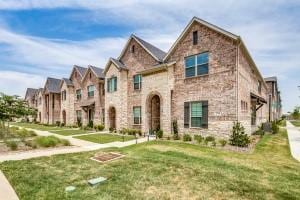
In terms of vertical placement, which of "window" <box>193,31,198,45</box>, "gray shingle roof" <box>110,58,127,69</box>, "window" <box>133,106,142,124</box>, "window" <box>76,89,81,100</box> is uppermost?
"window" <box>193,31,198,45</box>

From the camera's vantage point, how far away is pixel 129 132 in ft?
68.2

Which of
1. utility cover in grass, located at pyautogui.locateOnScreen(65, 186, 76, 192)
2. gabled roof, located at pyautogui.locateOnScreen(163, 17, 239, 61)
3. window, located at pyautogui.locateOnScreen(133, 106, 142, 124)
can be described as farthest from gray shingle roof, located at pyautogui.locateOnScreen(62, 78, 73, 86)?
utility cover in grass, located at pyautogui.locateOnScreen(65, 186, 76, 192)

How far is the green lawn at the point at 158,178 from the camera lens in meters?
5.49

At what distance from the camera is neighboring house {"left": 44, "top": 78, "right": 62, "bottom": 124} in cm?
3981

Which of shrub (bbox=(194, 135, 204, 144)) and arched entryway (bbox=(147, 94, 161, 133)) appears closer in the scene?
shrub (bbox=(194, 135, 204, 144))

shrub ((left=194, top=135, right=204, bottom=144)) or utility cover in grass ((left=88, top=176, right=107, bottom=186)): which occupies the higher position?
utility cover in grass ((left=88, top=176, right=107, bottom=186))

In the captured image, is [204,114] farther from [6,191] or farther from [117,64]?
[6,191]

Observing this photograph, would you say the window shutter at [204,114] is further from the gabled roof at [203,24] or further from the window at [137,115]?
the window at [137,115]

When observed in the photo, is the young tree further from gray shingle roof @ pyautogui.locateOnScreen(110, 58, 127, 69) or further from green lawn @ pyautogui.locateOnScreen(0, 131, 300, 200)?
gray shingle roof @ pyautogui.locateOnScreen(110, 58, 127, 69)

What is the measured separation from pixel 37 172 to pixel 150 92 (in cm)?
1329

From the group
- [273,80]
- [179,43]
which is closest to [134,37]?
[179,43]

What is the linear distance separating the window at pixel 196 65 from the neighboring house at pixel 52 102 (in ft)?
102

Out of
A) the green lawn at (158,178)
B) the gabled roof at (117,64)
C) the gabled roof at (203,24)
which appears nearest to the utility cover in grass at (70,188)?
the green lawn at (158,178)

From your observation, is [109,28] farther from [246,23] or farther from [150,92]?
[246,23]
